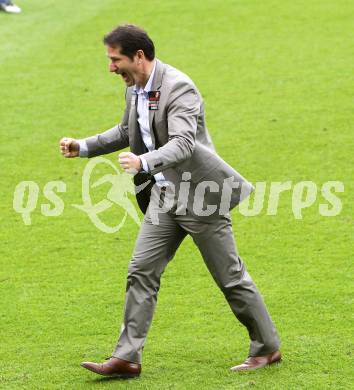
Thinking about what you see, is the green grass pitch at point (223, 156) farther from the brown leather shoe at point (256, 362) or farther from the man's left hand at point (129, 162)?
the man's left hand at point (129, 162)

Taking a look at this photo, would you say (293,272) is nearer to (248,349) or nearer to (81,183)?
(248,349)

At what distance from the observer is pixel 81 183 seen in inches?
468

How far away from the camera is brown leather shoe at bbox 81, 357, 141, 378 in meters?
7.12

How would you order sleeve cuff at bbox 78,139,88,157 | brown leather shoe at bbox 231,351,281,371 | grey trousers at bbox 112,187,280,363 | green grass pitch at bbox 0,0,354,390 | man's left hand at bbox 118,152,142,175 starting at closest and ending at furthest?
man's left hand at bbox 118,152,142,175 < grey trousers at bbox 112,187,280,363 < brown leather shoe at bbox 231,351,281,371 < sleeve cuff at bbox 78,139,88,157 < green grass pitch at bbox 0,0,354,390

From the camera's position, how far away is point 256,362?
287 inches

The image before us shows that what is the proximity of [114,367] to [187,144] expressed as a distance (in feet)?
4.99

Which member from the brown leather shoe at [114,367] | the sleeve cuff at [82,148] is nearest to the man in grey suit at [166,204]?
the brown leather shoe at [114,367]

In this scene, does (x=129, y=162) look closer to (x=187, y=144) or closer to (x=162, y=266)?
(x=187, y=144)

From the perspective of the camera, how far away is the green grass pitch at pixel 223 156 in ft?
25.0

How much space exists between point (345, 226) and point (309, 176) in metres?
1.53

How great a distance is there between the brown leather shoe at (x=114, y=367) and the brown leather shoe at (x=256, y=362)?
65cm

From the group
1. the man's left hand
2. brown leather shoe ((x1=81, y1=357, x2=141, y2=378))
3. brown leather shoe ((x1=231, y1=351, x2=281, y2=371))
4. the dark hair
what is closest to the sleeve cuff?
the dark hair

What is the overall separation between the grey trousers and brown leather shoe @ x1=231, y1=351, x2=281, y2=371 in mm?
310

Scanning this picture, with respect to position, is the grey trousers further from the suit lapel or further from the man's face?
the man's face
